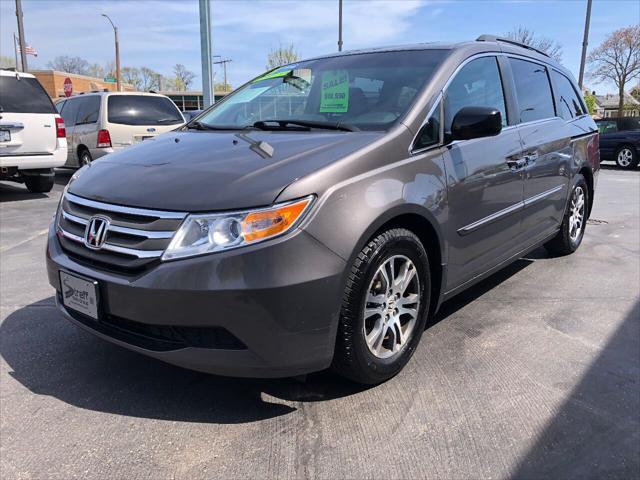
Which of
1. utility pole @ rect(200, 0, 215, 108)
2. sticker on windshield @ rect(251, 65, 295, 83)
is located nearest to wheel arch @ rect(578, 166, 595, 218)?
sticker on windshield @ rect(251, 65, 295, 83)

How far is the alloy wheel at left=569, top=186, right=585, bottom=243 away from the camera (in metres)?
4.97

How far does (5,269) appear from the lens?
15.6ft

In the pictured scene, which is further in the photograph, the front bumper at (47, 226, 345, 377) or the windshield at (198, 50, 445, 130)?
the windshield at (198, 50, 445, 130)

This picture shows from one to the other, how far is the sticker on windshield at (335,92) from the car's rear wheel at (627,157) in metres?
15.7

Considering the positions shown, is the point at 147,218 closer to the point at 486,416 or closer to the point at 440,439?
the point at 440,439

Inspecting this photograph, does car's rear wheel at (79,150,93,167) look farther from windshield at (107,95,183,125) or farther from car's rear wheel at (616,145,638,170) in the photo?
car's rear wheel at (616,145,638,170)

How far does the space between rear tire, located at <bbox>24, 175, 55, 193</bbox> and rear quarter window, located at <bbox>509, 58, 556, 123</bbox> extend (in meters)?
7.77

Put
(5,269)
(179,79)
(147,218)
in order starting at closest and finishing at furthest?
(147,218), (5,269), (179,79)

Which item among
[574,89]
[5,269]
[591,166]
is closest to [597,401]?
[591,166]

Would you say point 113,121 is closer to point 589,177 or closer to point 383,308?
point 589,177

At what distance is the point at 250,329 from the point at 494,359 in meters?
1.57

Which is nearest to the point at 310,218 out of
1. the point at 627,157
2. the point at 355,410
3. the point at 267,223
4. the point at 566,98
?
the point at 267,223

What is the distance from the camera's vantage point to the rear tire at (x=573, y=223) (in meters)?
4.89

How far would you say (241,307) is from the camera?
2.11 metres
